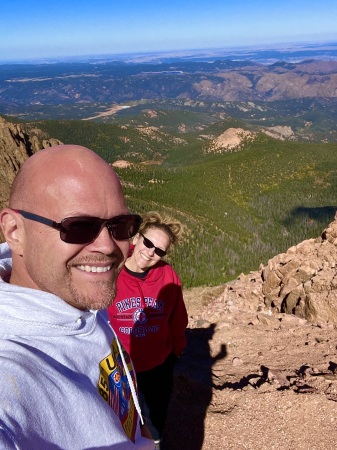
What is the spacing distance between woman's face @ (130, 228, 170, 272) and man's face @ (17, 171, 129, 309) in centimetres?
249

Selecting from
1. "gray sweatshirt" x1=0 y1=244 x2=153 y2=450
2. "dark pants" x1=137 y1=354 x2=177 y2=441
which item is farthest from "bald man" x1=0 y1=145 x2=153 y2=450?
"dark pants" x1=137 y1=354 x2=177 y2=441

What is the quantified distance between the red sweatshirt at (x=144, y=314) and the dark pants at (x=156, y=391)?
169 mm

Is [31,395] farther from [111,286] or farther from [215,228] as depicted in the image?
[215,228]

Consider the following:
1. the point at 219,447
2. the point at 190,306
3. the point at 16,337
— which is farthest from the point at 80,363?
the point at 190,306

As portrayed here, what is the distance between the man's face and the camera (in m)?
2.13

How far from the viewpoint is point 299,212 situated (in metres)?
83.0

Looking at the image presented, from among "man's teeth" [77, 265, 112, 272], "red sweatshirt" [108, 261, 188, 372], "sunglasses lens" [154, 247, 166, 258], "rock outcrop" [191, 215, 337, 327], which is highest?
"man's teeth" [77, 265, 112, 272]

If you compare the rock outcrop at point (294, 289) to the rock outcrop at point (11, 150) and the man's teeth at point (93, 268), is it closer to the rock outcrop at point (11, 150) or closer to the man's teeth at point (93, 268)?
the man's teeth at point (93, 268)

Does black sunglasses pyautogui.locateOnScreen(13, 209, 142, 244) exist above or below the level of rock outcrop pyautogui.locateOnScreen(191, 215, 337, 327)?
above

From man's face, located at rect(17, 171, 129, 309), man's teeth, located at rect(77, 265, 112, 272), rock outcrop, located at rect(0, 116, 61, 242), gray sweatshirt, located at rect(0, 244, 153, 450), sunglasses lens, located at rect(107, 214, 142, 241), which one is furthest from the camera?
rock outcrop, located at rect(0, 116, 61, 242)

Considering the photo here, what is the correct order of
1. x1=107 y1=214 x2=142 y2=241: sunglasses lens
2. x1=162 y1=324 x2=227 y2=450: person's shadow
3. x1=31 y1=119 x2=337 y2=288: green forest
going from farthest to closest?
x1=31 y1=119 x2=337 y2=288: green forest < x1=162 y1=324 x2=227 y2=450: person's shadow < x1=107 y1=214 x2=142 y2=241: sunglasses lens

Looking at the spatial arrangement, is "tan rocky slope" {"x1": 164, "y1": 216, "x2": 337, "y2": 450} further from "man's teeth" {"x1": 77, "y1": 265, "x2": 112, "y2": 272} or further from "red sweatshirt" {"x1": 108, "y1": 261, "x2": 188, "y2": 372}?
"man's teeth" {"x1": 77, "y1": 265, "x2": 112, "y2": 272}

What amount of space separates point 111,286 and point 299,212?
3356 inches

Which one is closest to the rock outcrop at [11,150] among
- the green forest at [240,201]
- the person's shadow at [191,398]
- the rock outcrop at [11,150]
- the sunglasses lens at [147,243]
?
the rock outcrop at [11,150]
